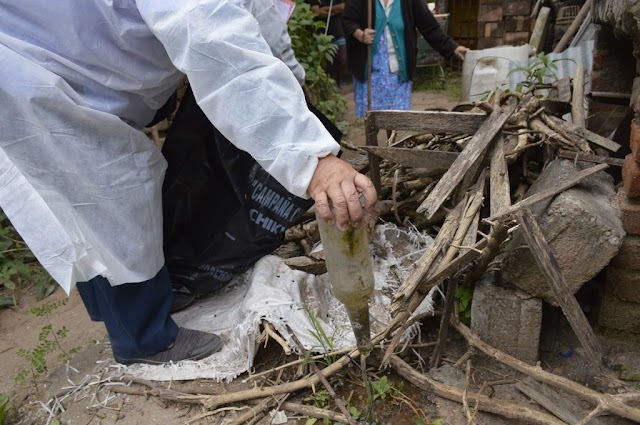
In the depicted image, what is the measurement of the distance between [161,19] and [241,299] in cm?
143

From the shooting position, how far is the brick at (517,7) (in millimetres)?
6449

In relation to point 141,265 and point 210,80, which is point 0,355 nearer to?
point 141,265

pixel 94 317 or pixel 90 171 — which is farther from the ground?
pixel 90 171

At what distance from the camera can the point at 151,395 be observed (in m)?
2.01

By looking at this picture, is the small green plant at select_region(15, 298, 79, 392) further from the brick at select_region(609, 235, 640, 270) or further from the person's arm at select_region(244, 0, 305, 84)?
the brick at select_region(609, 235, 640, 270)

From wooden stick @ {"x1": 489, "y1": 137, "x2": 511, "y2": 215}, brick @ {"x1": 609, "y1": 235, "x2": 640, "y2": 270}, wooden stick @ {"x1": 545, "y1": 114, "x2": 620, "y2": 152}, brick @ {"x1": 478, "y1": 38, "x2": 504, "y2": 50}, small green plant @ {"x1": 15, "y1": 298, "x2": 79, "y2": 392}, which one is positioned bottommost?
small green plant @ {"x1": 15, "y1": 298, "x2": 79, "y2": 392}

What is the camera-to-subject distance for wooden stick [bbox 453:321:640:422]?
1528mm

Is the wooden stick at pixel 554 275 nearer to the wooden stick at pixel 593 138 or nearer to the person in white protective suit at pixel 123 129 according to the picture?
the person in white protective suit at pixel 123 129

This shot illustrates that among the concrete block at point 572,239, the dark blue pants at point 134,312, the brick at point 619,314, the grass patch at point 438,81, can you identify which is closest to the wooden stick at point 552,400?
the concrete block at point 572,239

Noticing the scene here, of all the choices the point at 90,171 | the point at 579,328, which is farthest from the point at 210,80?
the point at 579,328

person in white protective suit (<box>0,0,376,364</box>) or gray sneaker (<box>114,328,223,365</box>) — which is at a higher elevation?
person in white protective suit (<box>0,0,376,364</box>)

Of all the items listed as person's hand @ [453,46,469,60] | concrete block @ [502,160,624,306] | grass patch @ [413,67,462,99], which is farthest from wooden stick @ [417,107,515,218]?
grass patch @ [413,67,462,99]

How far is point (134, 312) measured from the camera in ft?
6.52

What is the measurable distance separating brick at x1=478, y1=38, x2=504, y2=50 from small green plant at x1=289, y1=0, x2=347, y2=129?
2852mm
